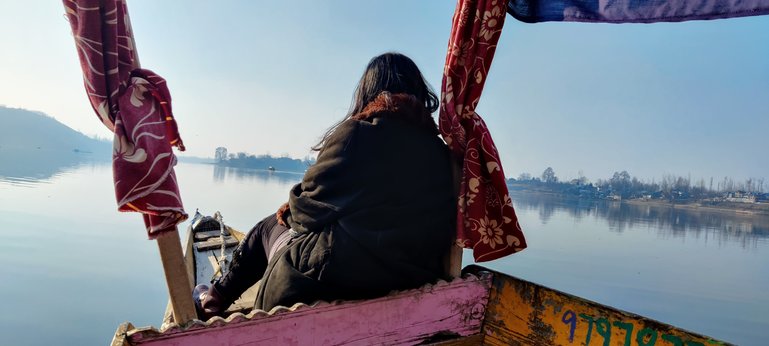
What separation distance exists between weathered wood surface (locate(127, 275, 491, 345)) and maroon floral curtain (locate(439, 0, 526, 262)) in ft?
0.71

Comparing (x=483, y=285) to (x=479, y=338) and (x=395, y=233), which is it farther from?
(x=395, y=233)

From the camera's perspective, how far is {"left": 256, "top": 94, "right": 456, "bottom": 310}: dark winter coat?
1.45 m

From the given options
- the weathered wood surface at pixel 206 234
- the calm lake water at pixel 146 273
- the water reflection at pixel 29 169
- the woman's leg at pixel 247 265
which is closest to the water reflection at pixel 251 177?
the water reflection at pixel 29 169

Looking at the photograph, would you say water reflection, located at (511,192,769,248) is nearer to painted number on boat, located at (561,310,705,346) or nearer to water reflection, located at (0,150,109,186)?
painted number on boat, located at (561,310,705,346)

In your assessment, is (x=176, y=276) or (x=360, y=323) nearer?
(x=176, y=276)

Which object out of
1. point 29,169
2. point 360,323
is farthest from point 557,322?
point 29,169

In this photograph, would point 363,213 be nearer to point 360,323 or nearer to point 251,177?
point 360,323

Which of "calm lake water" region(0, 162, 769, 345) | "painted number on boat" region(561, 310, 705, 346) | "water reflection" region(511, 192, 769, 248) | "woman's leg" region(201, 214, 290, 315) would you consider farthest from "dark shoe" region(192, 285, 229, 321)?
"water reflection" region(511, 192, 769, 248)

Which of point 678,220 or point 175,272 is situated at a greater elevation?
point 175,272

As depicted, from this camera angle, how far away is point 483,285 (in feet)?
6.01

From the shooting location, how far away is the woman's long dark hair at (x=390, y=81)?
5.57 ft

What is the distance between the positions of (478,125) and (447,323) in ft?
2.88

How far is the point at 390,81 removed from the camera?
1.70 m

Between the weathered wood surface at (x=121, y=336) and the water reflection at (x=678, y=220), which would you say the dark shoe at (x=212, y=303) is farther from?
the water reflection at (x=678, y=220)
